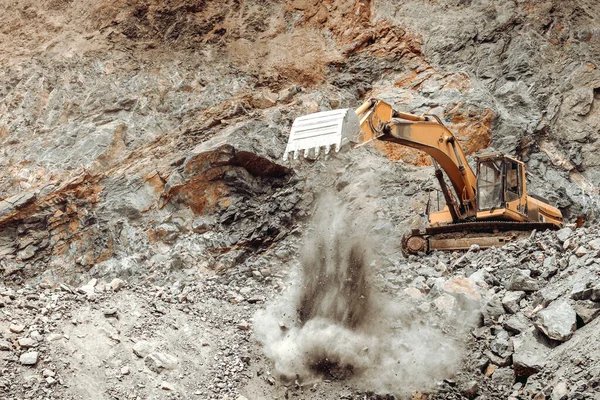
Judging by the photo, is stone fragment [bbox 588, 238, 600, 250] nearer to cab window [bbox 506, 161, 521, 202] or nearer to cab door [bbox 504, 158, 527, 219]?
cab door [bbox 504, 158, 527, 219]

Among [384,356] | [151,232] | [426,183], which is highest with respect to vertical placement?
[384,356]

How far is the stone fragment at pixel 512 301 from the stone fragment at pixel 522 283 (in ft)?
0.34

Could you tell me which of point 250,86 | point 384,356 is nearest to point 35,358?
point 384,356

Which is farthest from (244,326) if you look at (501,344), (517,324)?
(517,324)

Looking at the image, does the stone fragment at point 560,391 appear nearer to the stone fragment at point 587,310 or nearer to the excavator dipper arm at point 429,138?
the stone fragment at point 587,310

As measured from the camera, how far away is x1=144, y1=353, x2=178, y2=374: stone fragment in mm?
7098

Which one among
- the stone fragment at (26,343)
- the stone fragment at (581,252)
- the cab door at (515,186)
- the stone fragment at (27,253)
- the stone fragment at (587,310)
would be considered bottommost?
the stone fragment at (27,253)

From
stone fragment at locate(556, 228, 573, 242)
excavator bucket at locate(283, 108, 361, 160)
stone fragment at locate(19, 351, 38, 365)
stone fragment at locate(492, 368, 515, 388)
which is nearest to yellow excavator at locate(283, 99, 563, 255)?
stone fragment at locate(556, 228, 573, 242)

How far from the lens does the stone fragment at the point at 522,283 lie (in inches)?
296

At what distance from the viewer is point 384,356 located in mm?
7430

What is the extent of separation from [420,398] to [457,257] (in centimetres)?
372

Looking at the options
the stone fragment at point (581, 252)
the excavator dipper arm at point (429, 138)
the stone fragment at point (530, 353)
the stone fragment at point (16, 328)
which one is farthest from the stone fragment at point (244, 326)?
the stone fragment at point (581, 252)

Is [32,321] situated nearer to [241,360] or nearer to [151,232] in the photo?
[241,360]

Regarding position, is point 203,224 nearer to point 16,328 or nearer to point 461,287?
point 16,328
